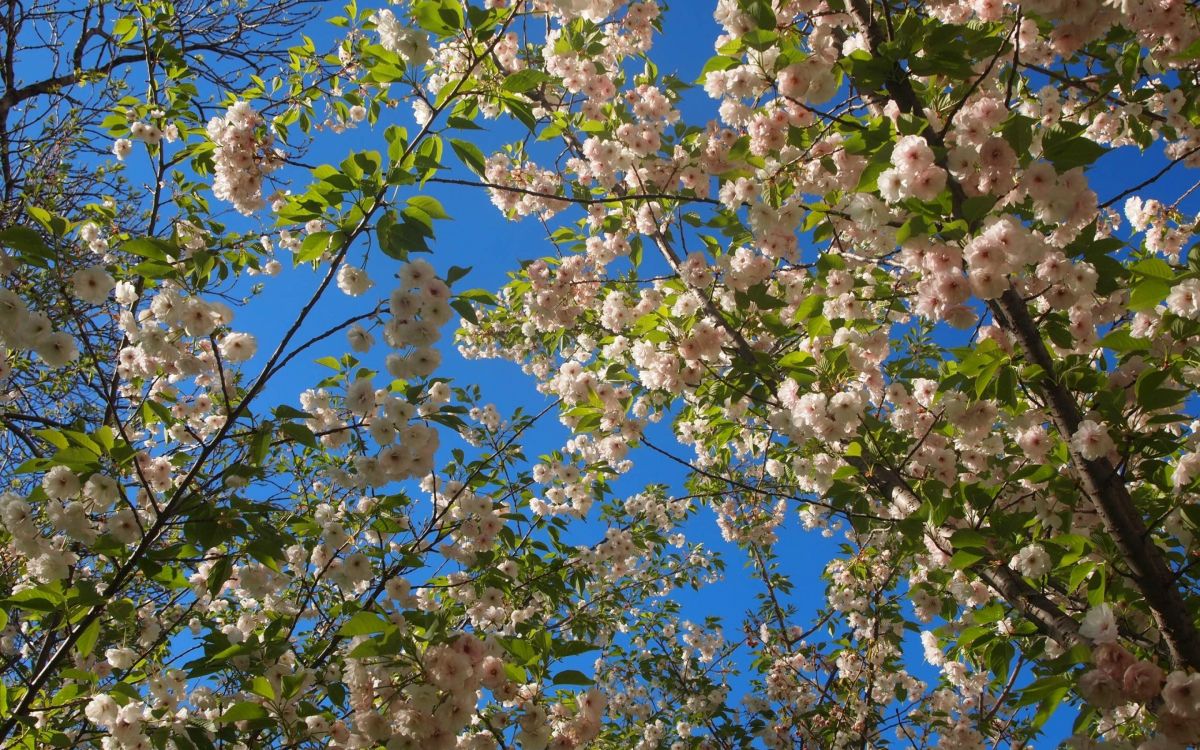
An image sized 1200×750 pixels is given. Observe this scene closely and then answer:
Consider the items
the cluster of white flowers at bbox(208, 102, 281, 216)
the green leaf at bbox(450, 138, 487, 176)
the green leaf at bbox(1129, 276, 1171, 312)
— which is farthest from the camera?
the cluster of white flowers at bbox(208, 102, 281, 216)

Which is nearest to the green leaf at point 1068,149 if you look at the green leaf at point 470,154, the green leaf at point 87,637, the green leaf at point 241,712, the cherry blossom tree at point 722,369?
the cherry blossom tree at point 722,369

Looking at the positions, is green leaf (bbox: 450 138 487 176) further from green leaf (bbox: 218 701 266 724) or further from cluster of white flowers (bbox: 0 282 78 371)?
green leaf (bbox: 218 701 266 724)

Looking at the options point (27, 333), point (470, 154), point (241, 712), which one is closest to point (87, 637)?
point (241, 712)

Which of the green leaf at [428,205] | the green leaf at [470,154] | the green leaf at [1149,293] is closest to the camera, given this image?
the green leaf at [1149,293]

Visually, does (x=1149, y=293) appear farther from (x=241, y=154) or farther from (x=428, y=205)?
(x=241, y=154)

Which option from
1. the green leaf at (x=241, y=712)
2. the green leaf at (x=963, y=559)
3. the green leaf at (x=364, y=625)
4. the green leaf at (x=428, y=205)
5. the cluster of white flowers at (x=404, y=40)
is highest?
the cluster of white flowers at (x=404, y=40)

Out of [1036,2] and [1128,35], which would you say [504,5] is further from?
[1128,35]

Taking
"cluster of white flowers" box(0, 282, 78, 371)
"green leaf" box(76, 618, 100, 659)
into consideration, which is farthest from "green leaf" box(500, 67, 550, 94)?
"green leaf" box(76, 618, 100, 659)

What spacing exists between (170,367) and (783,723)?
201 inches

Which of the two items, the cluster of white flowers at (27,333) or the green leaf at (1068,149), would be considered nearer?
the cluster of white flowers at (27,333)

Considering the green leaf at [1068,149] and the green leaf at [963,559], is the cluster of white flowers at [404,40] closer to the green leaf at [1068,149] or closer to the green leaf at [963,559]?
the green leaf at [1068,149]

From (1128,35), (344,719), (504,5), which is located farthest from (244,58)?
(1128,35)

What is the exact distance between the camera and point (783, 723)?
561cm

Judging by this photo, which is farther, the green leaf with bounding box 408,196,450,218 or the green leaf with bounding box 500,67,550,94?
the green leaf with bounding box 500,67,550,94
